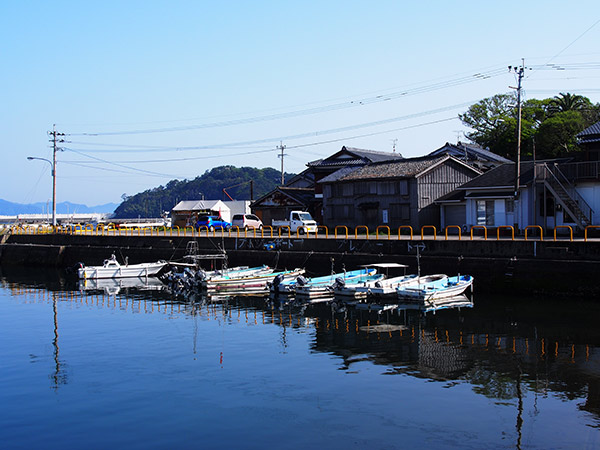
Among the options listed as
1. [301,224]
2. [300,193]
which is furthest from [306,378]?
[300,193]

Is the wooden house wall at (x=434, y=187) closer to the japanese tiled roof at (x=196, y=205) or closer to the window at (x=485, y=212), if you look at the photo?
the window at (x=485, y=212)

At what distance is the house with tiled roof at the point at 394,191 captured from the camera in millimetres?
51375

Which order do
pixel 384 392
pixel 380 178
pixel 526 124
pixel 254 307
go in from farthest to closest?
1. pixel 526 124
2. pixel 380 178
3. pixel 254 307
4. pixel 384 392

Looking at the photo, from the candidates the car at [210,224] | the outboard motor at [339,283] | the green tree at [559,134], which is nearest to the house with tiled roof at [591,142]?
the outboard motor at [339,283]

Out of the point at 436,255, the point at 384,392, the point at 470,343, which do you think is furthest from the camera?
the point at 436,255

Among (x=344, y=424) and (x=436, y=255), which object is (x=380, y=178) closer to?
(x=436, y=255)

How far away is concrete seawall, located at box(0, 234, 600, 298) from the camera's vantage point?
104 ft

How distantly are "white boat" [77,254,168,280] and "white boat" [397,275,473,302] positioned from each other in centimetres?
2328

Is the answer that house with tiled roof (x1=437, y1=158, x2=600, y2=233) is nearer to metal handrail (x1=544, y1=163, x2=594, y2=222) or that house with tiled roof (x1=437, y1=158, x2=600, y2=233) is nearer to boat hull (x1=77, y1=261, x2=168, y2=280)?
metal handrail (x1=544, y1=163, x2=594, y2=222)

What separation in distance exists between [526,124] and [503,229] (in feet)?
110

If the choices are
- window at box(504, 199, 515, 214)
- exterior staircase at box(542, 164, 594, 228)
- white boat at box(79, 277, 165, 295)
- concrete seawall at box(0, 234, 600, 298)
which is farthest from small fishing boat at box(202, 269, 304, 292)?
exterior staircase at box(542, 164, 594, 228)

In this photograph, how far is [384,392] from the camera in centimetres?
1764

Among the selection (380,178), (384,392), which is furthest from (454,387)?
(380,178)

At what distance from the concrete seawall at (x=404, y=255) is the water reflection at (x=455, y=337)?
5.49 feet
